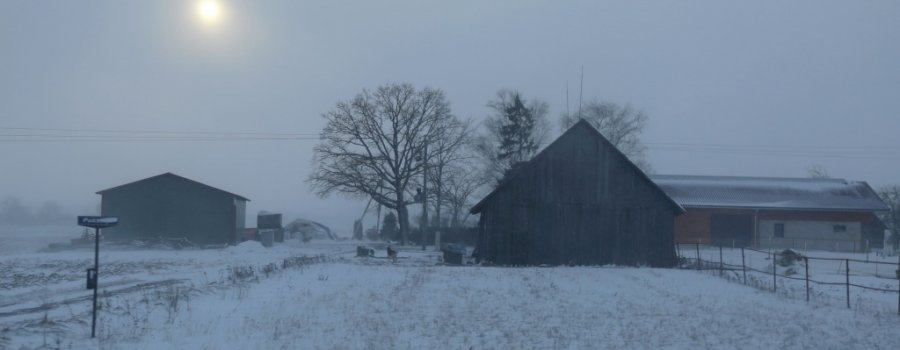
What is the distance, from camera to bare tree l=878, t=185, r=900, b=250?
260ft

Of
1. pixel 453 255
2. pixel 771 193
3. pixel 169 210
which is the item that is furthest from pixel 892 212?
pixel 169 210

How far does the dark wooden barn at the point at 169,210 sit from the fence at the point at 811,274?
36.9 meters

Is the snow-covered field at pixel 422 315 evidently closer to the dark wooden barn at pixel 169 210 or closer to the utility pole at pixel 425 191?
the dark wooden barn at pixel 169 210

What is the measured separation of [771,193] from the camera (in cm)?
6412

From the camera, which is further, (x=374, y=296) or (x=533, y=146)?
(x=533, y=146)

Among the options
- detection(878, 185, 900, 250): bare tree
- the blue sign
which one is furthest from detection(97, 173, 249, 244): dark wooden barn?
detection(878, 185, 900, 250): bare tree

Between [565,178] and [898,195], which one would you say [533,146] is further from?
[898,195]

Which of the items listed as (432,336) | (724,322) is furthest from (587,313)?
(432,336)

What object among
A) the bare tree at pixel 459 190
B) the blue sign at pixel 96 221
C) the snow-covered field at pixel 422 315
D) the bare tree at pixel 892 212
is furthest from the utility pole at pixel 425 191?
the blue sign at pixel 96 221

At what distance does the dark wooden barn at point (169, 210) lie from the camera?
64688mm

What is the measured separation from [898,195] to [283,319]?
85000mm

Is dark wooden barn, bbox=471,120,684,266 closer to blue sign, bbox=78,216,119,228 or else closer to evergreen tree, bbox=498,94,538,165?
blue sign, bbox=78,216,119,228

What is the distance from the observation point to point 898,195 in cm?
8556

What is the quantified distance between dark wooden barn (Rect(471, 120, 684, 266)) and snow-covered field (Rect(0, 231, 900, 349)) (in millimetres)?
8149
